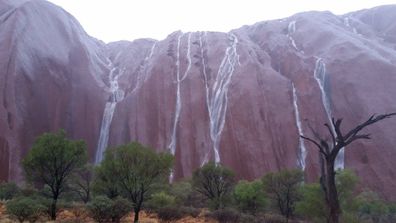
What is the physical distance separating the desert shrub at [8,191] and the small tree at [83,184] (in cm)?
441

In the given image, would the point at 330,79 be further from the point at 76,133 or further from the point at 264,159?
the point at 76,133

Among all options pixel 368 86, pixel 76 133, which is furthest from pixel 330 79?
pixel 76 133

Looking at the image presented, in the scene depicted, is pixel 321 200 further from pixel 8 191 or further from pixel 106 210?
pixel 8 191

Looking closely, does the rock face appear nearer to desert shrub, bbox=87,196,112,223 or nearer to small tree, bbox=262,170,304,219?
small tree, bbox=262,170,304,219

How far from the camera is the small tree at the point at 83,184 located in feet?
112

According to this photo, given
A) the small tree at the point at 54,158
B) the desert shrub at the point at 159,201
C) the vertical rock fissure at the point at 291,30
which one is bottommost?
the desert shrub at the point at 159,201

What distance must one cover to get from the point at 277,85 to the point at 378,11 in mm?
31372

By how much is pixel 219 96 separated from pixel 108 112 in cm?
1616

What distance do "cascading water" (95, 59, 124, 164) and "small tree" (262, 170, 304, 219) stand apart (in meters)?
26.5

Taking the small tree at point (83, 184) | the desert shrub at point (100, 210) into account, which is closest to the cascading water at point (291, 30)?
the small tree at point (83, 184)

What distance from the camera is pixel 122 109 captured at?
5806 cm

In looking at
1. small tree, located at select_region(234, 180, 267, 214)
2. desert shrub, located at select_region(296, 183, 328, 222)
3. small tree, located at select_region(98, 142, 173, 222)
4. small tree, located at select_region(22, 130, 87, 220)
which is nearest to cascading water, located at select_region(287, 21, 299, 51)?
small tree, located at select_region(234, 180, 267, 214)

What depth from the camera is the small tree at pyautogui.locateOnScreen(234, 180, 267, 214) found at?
31.7m

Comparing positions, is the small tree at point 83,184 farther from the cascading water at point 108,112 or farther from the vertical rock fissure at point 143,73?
the vertical rock fissure at point 143,73
